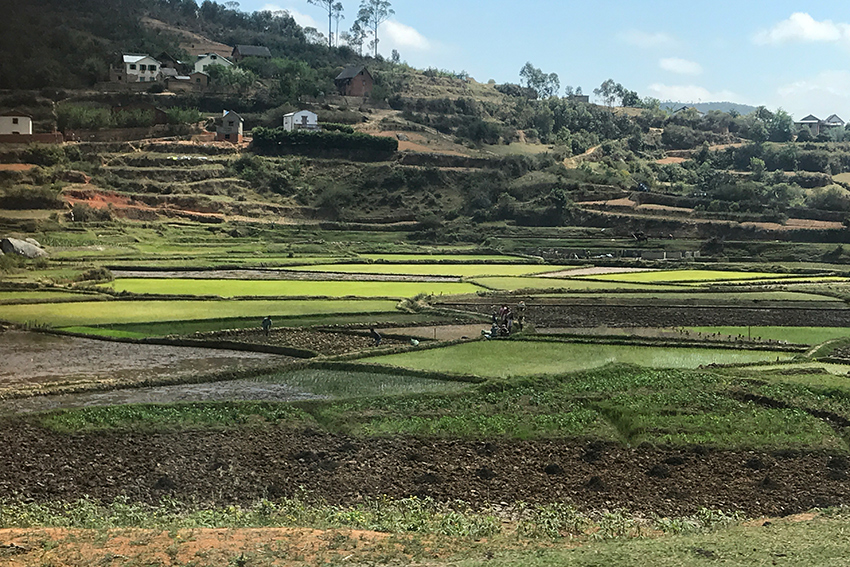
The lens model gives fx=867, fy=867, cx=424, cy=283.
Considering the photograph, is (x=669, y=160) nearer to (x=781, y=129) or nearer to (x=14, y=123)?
(x=781, y=129)

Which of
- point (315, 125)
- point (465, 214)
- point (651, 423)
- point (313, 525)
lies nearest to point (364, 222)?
point (465, 214)

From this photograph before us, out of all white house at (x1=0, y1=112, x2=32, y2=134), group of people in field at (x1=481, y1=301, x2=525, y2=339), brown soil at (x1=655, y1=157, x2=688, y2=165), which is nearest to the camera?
group of people in field at (x1=481, y1=301, x2=525, y2=339)

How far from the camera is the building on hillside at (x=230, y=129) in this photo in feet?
271

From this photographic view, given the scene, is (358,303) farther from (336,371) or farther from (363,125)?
(363,125)

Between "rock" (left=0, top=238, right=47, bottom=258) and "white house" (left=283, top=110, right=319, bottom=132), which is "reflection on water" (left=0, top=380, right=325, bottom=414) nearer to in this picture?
"rock" (left=0, top=238, right=47, bottom=258)

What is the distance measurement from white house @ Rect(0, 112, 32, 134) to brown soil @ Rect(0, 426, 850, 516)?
188 feet

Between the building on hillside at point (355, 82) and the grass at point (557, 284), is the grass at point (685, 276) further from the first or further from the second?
the building on hillside at point (355, 82)

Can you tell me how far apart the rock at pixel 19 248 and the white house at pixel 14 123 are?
26.2 m

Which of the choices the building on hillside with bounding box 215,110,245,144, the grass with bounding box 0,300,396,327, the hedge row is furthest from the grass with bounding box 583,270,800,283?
the building on hillside with bounding box 215,110,245,144

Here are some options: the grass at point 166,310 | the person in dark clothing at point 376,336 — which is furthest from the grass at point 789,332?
the grass at point 166,310


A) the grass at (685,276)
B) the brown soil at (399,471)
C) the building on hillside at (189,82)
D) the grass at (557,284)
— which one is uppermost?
the building on hillside at (189,82)

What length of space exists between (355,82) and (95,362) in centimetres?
7827

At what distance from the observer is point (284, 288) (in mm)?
42906

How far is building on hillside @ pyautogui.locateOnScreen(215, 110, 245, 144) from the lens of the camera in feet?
271
